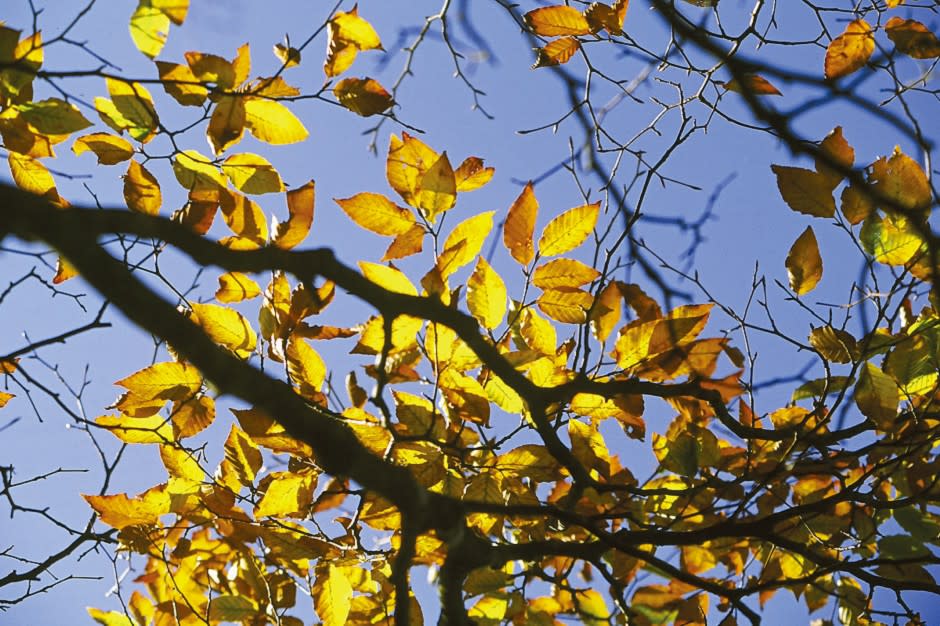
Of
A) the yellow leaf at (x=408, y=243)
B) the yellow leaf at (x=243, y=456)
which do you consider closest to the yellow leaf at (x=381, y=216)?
the yellow leaf at (x=408, y=243)

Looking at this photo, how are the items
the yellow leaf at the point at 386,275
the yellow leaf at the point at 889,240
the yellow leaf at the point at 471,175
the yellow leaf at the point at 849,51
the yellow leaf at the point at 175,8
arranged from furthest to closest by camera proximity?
the yellow leaf at the point at 849,51
the yellow leaf at the point at 471,175
the yellow leaf at the point at 889,240
the yellow leaf at the point at 386,275
the yellow leaf at the point at 175,8

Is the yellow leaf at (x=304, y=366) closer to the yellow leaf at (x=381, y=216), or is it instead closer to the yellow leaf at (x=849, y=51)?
the yellow leaf at (x=381, y=216)

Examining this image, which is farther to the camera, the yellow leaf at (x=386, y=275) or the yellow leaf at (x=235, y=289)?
the yellow leaf at (x=235, y=289)

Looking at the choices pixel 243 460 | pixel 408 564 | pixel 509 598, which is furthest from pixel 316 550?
pixel 408 564

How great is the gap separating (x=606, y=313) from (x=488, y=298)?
0.32 metres

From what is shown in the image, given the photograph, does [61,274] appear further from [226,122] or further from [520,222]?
[520,222]

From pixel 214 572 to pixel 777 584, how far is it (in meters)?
1.74

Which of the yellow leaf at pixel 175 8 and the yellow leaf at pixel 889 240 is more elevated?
the yellow leaf at pixel 175 8

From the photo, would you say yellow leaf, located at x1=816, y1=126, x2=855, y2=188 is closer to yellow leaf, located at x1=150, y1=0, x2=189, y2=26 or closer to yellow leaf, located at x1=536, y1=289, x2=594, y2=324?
yellow leaf, located at x1=536, y1=289, x2=594, y2=324

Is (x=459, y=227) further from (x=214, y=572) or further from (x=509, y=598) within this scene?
(x=214, y=572)

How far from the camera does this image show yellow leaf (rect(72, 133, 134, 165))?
68.5 inches

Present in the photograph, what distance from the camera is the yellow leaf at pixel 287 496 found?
5.75 feet

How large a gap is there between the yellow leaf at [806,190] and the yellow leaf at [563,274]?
1.51 ft

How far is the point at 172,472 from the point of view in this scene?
6.03 feet
